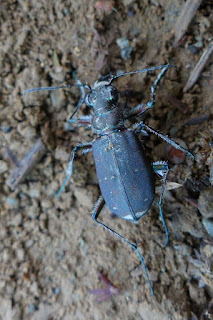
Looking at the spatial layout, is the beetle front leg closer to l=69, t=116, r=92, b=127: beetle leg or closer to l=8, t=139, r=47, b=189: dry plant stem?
l=69, t=116, r=92, b=127: beetle leg

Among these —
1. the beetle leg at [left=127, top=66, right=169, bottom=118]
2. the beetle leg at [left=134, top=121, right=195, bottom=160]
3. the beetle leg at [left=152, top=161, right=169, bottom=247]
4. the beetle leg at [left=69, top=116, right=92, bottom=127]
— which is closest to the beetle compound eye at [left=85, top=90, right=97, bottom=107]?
the beetle leg at [left=69, top=116, right=92, bottom=127]

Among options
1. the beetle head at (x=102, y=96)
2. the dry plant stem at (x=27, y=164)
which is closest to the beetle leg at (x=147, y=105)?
the beetle head at (x=102, y=96)

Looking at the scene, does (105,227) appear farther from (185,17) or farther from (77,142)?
(185,17)

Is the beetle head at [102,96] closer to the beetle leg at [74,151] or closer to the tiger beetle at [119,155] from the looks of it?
the tiger beetle at [119,155]

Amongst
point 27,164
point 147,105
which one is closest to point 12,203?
point 27,164

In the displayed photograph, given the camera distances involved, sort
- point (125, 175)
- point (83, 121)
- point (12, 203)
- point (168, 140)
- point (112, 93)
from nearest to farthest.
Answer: point (125, 175)
point (168, 140)
point (112, 93)
point (83, 121)
point (12, 203)

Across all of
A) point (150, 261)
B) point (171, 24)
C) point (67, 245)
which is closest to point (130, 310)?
→ point (150, 261)

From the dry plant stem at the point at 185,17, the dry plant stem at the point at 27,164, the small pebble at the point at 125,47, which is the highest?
the dry plant stem at the point at 185,17
